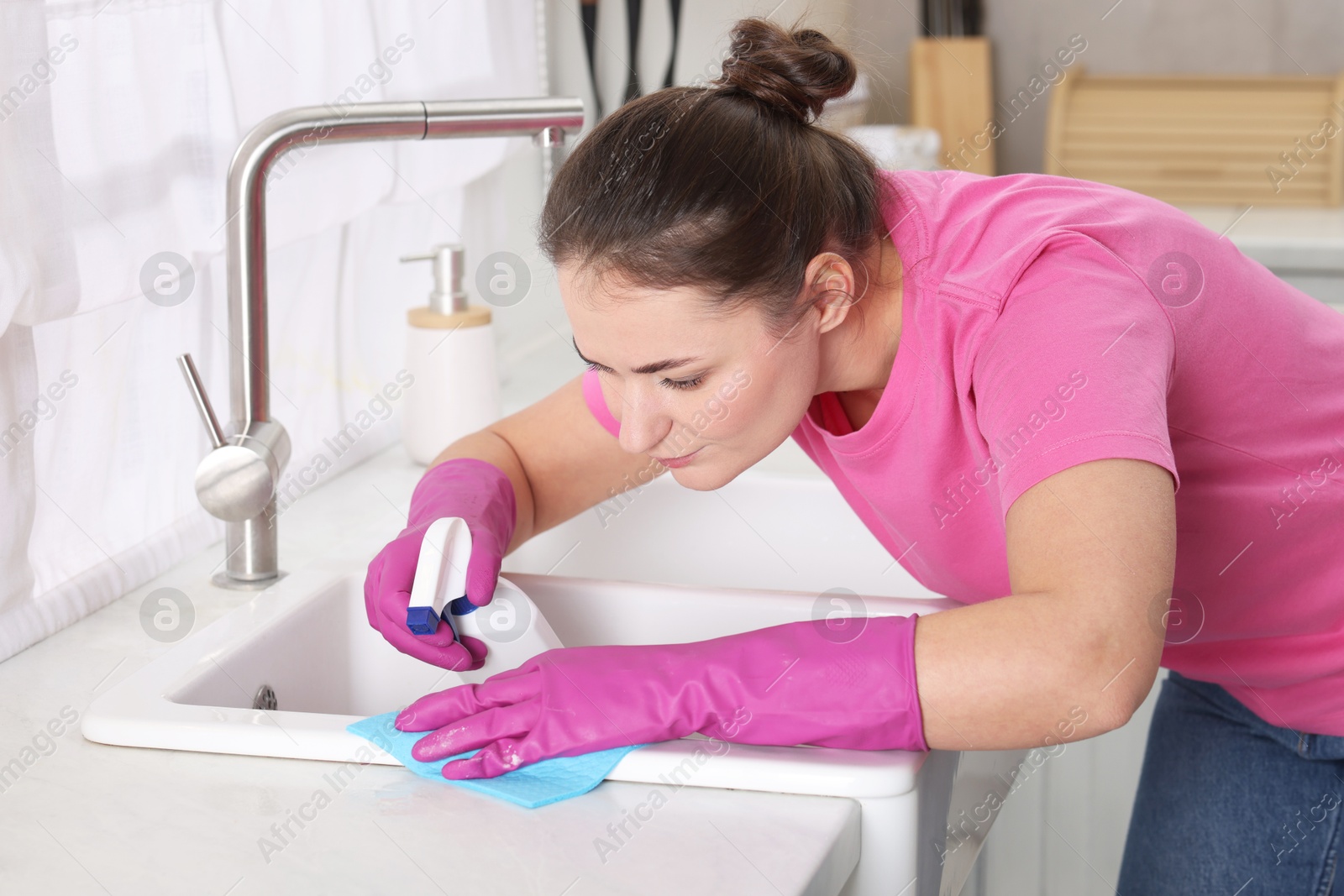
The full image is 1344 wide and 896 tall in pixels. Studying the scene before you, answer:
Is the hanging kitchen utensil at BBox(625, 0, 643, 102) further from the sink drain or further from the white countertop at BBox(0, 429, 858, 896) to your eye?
the white countertop at BBox(0, 429, 858, 896)

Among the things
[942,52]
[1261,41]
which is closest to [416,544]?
[942,52]

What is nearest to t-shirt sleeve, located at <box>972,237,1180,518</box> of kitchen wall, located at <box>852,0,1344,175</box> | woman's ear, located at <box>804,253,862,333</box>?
woman's ear, located at <box>804,253,862,333</box>

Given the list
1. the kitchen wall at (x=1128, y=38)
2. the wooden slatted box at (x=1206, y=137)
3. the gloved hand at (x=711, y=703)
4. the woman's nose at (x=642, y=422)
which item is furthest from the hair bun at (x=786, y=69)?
the wooden slatted box at (x=1206, y=137)

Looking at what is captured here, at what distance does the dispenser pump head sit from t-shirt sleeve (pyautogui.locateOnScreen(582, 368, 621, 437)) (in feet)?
1.09

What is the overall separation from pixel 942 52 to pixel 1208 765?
225 cm

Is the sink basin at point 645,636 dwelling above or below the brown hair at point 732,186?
below

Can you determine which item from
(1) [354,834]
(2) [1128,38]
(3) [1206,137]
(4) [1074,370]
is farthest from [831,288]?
(2) [1128,38]

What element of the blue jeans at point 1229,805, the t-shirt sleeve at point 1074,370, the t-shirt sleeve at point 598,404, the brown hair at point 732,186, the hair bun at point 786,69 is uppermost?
the hair bun at point 786,69

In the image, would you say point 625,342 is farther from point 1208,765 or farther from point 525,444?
point 1208,765

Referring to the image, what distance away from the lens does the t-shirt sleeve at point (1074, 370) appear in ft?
2.26

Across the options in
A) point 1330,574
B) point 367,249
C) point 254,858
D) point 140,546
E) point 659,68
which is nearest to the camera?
point 254,858

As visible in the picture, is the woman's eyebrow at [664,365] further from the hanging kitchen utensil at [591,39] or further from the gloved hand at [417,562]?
the hanging kitchen utensil at [591,39]

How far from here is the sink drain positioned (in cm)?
91

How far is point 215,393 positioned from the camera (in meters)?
1.25
